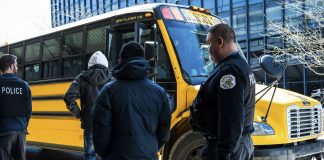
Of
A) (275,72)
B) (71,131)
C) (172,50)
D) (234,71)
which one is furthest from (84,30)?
(234,71)

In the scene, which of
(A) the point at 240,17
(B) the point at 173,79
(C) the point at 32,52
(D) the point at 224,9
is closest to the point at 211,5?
(D) the point at 224,9

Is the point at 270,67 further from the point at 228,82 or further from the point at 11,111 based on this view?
the point at 11,111

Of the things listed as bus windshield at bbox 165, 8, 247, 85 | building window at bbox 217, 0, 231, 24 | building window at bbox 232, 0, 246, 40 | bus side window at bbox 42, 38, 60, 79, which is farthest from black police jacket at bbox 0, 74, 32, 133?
building window at bbox 217, 0, 231, 24

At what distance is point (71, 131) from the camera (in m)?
7.57

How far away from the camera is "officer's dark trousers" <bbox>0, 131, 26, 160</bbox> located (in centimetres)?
466

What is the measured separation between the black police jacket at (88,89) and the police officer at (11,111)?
3.37 feet

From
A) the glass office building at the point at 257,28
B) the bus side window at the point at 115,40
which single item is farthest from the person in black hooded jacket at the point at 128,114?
the glass office building at the point at 257,28

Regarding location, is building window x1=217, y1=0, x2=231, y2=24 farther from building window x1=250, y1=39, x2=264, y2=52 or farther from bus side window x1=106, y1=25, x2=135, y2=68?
bus side window x1=106, y1=25, x2=135, y2=68

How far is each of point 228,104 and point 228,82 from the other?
16 cm

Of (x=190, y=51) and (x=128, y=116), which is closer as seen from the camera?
(x=128, y=116)

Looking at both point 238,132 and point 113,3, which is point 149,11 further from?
point 113,3

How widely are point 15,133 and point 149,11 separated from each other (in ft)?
9.06

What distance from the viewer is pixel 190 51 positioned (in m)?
6.10

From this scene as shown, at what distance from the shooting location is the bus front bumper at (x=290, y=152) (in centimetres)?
511
